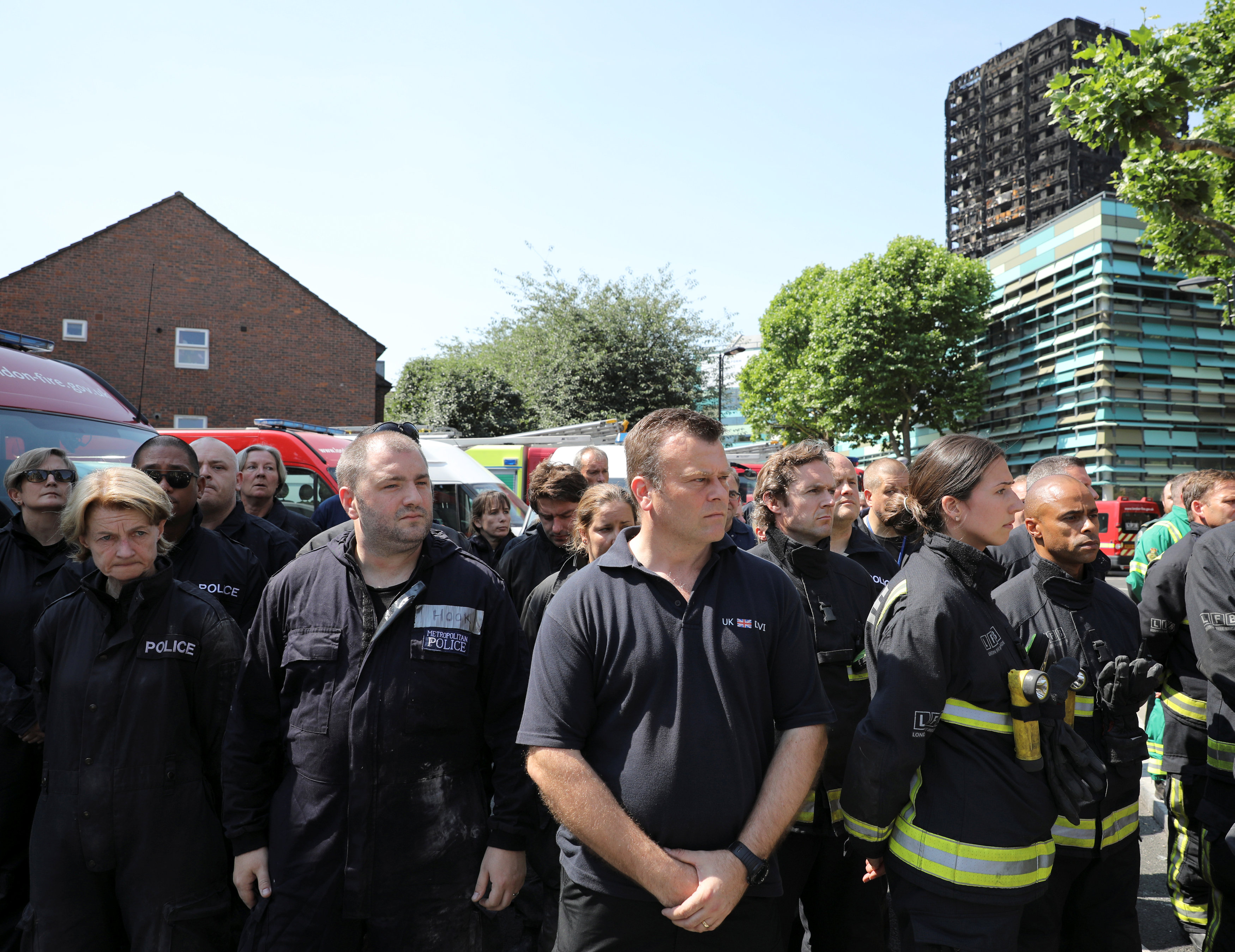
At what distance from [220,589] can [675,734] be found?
2.32 m

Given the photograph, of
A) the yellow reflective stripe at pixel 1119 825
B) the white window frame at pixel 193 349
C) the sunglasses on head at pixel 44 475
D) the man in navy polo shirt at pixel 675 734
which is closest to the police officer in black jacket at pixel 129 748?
the sunglasses on head at pixel 44 475

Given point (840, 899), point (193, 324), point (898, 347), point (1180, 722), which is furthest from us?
point (898, 347)

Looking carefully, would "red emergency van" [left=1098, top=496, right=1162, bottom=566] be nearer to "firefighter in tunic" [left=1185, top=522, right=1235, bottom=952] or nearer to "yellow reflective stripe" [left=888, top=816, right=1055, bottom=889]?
"firefighter in tunic" [left=1185, top=522, right=1235, bottom=952]

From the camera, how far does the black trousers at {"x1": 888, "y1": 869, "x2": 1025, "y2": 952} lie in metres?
2.40

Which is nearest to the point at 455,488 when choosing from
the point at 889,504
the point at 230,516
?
the point at 230,516

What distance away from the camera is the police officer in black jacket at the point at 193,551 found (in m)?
3.59

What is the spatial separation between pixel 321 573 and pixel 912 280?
3238cm

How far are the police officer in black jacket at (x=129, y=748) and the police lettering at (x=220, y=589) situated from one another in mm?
522

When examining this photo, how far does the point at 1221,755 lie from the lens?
3.63 meters

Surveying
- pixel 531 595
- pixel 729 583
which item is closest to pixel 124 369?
pixel 531 595

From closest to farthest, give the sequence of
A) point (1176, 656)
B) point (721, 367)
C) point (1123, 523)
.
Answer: point (1176, 656), point (1123, 523), point (721, 367)

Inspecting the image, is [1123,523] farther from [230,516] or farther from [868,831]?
[230,516]

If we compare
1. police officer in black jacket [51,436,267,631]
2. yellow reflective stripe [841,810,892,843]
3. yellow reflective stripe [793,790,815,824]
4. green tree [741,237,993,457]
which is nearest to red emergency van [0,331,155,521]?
police officer in black jacket [51,436,267,631]

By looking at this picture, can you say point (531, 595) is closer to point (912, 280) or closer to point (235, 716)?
point (235, 716)
